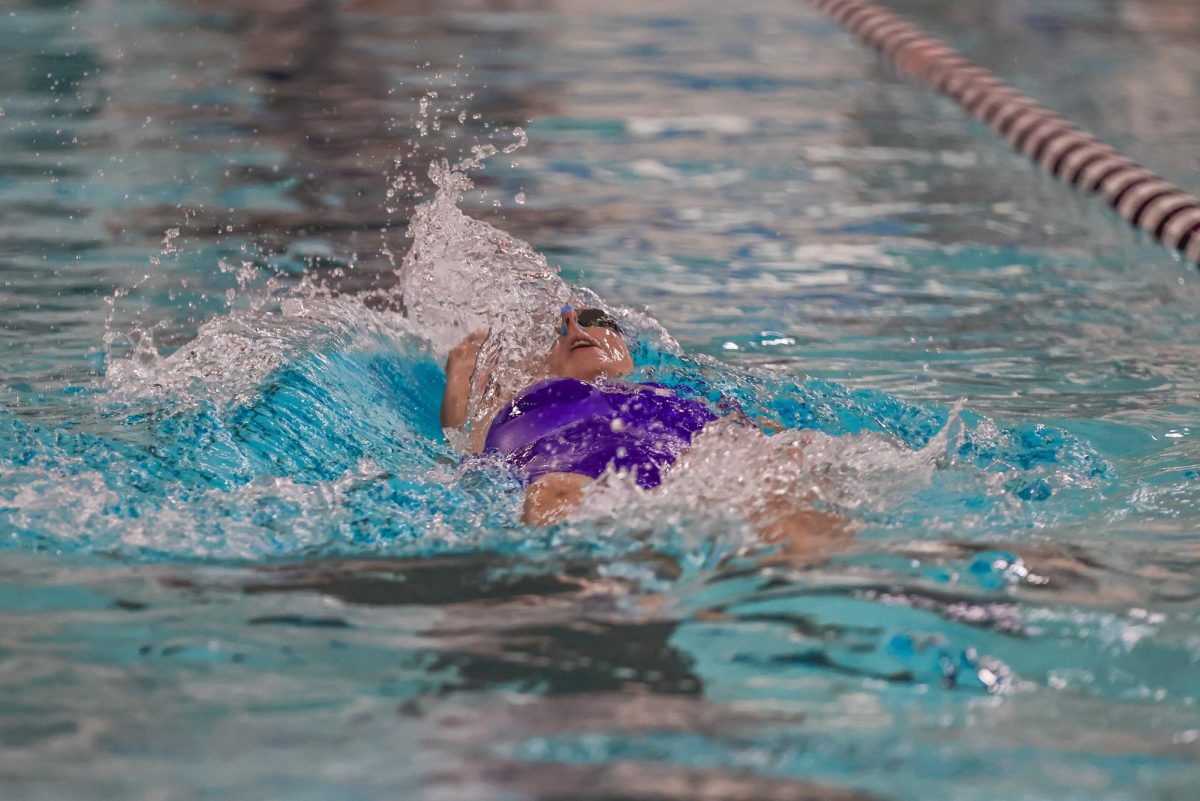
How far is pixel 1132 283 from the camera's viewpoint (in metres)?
4.73

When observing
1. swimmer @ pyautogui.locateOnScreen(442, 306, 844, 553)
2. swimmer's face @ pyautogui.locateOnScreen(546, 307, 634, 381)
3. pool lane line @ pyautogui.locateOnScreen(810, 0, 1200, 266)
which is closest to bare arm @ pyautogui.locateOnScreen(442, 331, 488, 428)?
swimmer @ pyautogui.locateOnScreen(442, 306, 844, 553)

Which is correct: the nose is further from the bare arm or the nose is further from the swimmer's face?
the bare arm

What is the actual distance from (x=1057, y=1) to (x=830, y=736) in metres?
9.50

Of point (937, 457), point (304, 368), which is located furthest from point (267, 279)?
point (937, 457)

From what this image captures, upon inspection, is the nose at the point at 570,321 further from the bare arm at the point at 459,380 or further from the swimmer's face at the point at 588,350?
the bare arm at the point at 459,380

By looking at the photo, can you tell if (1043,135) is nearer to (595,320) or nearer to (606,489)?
(595,320)

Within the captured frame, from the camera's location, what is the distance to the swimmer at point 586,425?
2.64 metres

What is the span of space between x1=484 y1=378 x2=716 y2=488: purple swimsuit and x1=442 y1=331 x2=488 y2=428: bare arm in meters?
0.32

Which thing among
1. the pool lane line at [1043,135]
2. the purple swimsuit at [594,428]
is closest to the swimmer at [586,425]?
the purple swimsuit at [594,428]

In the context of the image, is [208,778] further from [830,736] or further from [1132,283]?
[1132,283]

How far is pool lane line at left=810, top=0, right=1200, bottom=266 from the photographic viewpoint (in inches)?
206

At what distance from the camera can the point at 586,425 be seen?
2914mm

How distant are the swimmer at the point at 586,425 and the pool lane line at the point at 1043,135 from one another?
8.11 feet

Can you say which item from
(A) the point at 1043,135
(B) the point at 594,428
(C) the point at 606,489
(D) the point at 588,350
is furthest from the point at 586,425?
(A) the point at 1043,135
